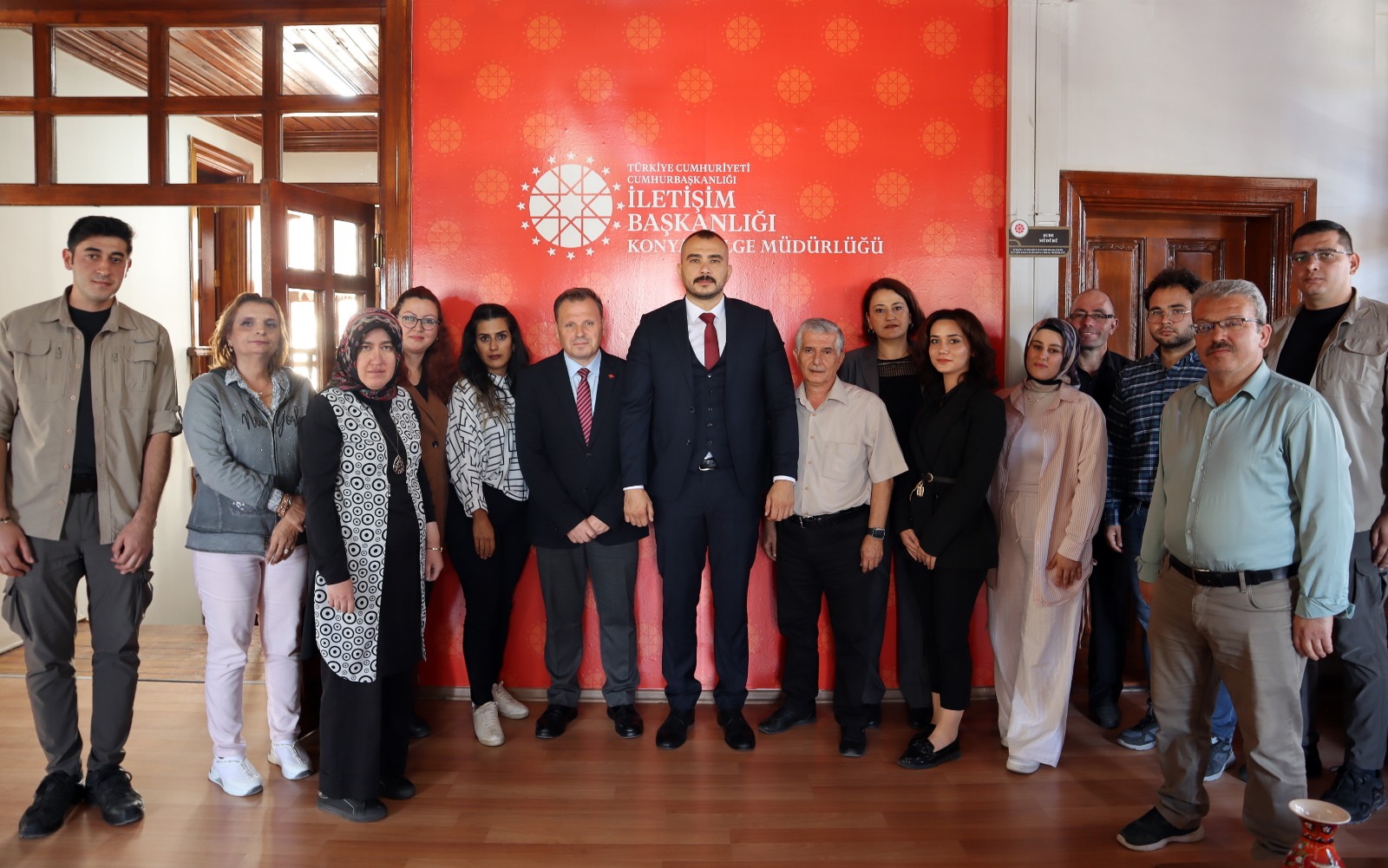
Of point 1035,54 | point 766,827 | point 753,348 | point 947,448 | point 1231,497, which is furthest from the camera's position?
point 1035,54

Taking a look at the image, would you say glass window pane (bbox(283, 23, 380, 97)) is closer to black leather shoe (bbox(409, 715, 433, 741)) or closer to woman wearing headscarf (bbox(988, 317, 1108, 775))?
black leather shoe (bbox(409, 715, 433, 741))

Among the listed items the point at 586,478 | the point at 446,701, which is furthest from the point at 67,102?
the point at 446,701

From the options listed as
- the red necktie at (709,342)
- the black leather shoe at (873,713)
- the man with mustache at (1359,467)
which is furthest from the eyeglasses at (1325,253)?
the black leather shoe at (873,713)

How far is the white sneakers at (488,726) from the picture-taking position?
3398mm

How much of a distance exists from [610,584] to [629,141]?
6.62 feet

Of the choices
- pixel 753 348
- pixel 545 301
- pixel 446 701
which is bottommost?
pixel 446 701

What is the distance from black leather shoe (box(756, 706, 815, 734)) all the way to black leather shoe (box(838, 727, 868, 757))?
258mm

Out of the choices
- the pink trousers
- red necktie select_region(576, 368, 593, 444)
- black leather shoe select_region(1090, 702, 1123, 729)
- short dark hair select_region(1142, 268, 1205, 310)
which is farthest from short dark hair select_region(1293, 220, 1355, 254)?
the pink trousers

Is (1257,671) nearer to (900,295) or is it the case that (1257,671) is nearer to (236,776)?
(900,295)

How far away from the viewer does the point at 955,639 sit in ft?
10.4

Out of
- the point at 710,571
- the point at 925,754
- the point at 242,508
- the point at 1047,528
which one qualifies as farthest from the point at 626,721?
the point at 1047,528

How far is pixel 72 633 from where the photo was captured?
9.37 feet

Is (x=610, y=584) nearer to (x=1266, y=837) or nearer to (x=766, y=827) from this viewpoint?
(x=766, y=827)

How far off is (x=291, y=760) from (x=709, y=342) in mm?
2224
